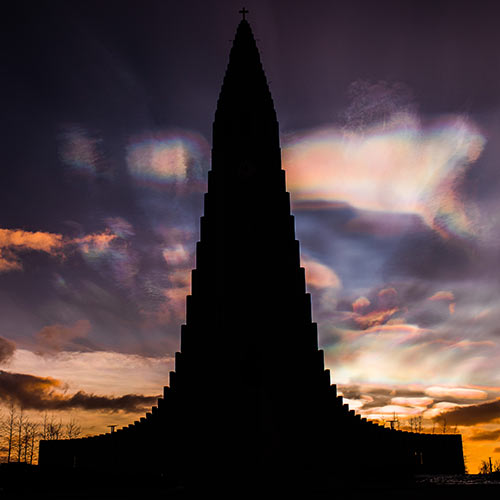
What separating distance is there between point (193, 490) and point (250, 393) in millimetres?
9290

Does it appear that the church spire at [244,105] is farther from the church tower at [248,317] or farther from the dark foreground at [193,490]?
the dark foreground at [193,490]

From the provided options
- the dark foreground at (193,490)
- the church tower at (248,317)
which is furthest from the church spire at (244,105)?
the dark foreground at (193,490)

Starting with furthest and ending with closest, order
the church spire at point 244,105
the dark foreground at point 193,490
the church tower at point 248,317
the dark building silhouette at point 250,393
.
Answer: the church spire at point 244,105, the church tower at point 248,317, the dark building silhouette at point 250,393, the dark foreground at point 193,490

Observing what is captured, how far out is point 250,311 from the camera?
45.3m

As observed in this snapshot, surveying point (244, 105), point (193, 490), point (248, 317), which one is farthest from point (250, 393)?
point (244, 105)

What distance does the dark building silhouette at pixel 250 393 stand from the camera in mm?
40238

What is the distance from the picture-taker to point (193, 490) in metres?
34.5

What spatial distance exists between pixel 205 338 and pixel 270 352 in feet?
18.6

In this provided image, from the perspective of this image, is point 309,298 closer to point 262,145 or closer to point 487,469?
point 262,145

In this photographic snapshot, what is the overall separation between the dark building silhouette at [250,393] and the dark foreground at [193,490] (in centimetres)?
200

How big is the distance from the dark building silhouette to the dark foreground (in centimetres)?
200

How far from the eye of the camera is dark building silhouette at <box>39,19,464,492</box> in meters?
40.2

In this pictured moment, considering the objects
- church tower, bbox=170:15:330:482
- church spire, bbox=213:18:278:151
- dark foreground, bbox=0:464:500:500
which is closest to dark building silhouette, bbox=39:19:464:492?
church tower, bbox=170:15:330:482

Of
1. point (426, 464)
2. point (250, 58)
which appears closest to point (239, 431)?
point (426, 464)
